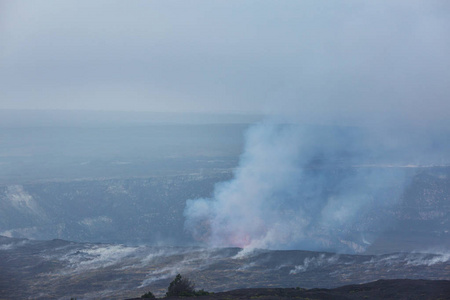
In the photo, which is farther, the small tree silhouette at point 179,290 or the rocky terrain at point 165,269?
the rocky terrain at point 165,269

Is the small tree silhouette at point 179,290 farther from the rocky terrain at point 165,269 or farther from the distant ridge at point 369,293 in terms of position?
the rocky terrain at point 165,269

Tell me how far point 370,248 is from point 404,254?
35200mm

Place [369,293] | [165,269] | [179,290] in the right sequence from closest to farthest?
[179,290] → [369,293] → [165,269]

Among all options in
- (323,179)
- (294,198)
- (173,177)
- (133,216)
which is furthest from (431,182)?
(133,216)

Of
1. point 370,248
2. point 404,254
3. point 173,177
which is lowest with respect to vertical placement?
point 370,248

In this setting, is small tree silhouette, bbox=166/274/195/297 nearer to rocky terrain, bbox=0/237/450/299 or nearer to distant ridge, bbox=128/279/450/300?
distant ridge, bbox=128/279/450/300

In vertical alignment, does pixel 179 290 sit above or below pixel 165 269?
above

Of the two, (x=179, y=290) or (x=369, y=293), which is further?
(x=369, y=293)

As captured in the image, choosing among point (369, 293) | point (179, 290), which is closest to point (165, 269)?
point (179, 290)

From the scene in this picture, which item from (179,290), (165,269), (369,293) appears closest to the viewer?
(179,290)

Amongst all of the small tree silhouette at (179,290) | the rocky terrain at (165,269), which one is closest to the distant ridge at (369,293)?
the small tree silhouette at (179,290)

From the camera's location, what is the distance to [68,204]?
127 m

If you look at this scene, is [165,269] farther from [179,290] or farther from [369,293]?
[369,293]

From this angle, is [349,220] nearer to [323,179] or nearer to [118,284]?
[323,179]
